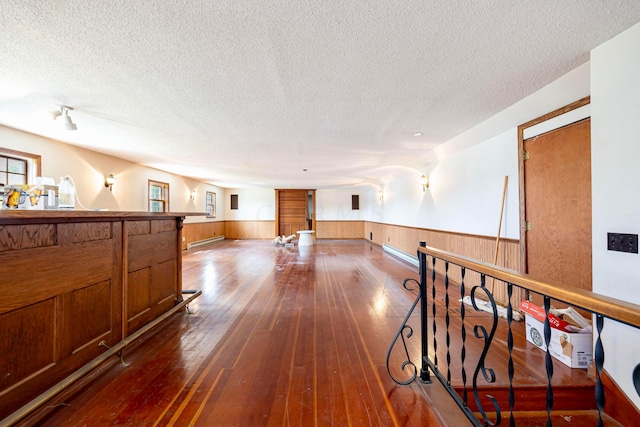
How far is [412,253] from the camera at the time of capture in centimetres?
621

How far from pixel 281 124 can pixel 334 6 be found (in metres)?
2.01

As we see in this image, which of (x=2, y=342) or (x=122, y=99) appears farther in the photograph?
(x=122, y=99)

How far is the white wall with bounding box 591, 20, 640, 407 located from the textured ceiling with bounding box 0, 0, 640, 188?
0.68 ft

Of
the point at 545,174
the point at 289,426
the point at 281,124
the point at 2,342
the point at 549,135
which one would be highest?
the point at 281,124

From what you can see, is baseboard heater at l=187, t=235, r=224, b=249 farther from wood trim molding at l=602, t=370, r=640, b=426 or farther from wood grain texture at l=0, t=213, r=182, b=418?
wood trim molding at l=602, t=370, r=640, b=426

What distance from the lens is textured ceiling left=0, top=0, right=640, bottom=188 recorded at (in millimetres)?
1583

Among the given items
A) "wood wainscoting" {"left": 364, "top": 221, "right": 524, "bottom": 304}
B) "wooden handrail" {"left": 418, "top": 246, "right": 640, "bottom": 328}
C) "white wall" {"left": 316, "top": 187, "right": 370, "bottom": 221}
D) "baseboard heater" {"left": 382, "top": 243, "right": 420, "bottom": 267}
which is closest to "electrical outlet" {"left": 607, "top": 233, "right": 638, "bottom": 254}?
"wooden handrail" {"left": 418, "top": 246, "right": 640, "bottom": 328}

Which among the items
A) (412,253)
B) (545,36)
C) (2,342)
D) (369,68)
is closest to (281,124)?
(369,68)

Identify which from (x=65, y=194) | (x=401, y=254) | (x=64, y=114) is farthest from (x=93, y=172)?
(x=401, y=254)

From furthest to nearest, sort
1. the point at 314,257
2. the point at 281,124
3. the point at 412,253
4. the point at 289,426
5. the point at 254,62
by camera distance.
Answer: the point at 314,257, the point at 412,253, the point at 281,124, the point at 254,62, the point at 289,426

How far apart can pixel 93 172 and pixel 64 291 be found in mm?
4474

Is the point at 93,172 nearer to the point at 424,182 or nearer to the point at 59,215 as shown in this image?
the point at 59,215

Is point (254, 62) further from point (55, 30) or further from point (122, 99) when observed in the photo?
point (122, 99)

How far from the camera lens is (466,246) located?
415 centimetres
